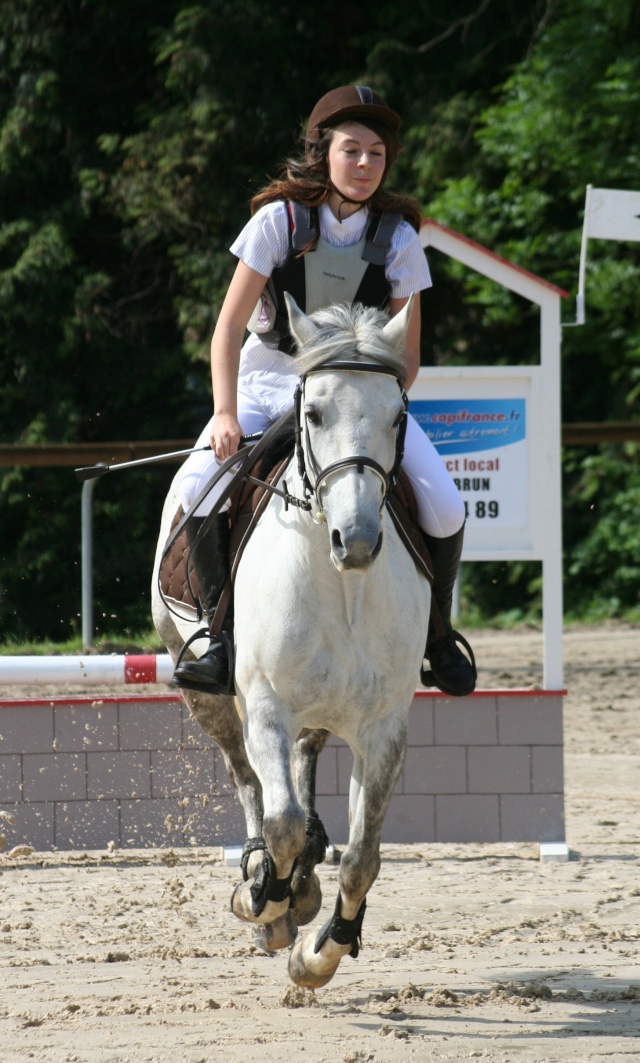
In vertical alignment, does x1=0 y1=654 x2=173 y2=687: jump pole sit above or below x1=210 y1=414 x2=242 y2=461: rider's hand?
below

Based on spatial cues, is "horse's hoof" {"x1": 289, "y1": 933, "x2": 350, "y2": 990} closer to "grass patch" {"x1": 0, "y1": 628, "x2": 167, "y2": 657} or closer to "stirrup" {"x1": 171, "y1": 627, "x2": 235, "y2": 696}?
"stirrup" {"x1": 171, "y1": 627, "x2": 235, "y2": 696}

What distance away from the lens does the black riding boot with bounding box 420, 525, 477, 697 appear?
180 inches

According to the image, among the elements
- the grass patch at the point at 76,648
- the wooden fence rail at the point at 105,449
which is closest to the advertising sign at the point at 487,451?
the wooden fence rail at the point at 105,449

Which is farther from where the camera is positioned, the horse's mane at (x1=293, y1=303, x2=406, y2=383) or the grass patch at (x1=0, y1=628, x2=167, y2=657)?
the grass patch at (x1=0, y1=628, x2=167, y2=657)

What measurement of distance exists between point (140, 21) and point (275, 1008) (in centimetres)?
1794

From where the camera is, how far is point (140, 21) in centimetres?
1959

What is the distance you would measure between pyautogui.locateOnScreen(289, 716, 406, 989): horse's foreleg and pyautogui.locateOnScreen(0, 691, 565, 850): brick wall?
8.57 ft

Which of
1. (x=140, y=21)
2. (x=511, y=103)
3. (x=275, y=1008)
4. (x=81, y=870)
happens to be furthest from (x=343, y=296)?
(x=140, y=21)

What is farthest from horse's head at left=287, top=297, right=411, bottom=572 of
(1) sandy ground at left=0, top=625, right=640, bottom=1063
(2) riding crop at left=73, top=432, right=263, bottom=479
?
(1) sandy ground at left=0, top=625, right=640, bottom=1063

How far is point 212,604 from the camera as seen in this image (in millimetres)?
4512

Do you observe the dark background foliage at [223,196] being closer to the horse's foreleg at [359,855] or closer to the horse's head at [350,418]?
the horse's foreleg at [359,855]

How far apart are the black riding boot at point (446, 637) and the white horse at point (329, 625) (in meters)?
0.30

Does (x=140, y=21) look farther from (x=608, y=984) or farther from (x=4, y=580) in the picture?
(x=608, y=984)

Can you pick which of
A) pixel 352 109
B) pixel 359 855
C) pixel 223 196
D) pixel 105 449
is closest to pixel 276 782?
pixel 359 855
